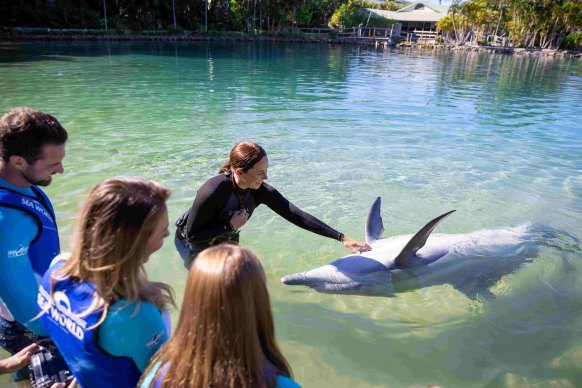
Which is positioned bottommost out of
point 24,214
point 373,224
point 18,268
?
point 373,224

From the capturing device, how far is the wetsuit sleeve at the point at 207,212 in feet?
11.8

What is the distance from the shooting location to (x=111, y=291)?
5.35 ft

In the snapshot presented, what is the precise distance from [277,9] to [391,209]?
64563mm

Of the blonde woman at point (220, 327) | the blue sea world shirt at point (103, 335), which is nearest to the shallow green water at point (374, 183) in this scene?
the blue sea world shirt at point (103, 335)

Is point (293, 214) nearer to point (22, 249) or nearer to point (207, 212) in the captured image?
point (207, 212)

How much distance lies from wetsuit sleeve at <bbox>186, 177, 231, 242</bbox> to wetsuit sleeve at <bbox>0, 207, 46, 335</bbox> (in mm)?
1399

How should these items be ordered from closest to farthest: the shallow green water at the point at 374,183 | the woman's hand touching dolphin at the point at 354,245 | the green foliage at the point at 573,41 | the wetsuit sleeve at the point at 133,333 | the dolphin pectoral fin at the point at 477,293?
1. the wetsuit sleeve at the point at 133,333
2. the shallow green water at the point at 374,183
3. the woman's hand touching dolphin at the point at 354,245
4. the dolphin pectoral fin at the point at 477,293
5. the green foliage at the point at 573,41

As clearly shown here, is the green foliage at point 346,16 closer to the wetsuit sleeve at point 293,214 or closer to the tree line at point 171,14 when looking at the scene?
the tree line at point 171,14

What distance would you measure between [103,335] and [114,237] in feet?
1.21

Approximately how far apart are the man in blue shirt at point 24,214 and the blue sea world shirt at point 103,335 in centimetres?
63

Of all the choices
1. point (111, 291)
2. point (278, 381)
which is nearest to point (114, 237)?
point (111, 291)

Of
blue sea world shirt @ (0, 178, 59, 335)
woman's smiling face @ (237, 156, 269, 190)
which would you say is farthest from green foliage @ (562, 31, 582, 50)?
blue sea world shirt @ (0, 178, 59, 335)

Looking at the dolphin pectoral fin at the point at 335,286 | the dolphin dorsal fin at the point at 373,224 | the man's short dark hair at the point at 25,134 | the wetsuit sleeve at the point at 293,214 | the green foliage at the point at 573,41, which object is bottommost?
the dolphin pectoral fin at the point at 335,286

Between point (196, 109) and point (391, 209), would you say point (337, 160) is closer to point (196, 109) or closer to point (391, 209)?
point (391, 209)
